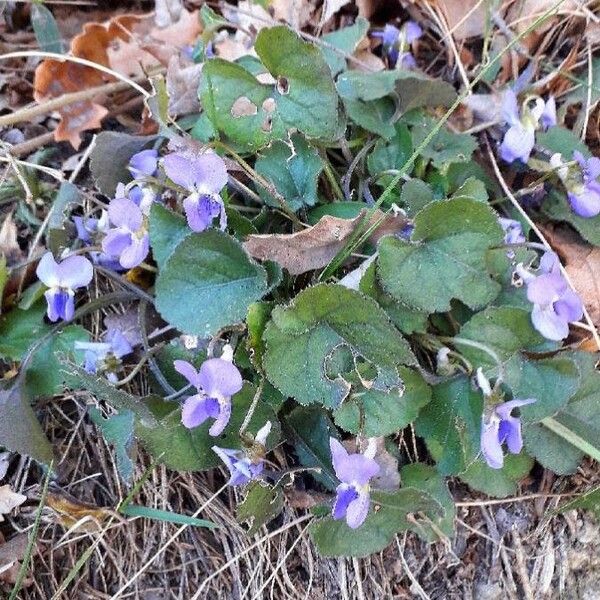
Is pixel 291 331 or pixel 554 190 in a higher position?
pixel 554 190

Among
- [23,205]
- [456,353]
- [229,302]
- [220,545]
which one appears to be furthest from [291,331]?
[23,205]

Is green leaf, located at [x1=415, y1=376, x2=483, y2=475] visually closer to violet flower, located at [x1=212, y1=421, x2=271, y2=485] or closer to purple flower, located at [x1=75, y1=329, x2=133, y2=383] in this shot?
violet flower, located at [x1=212, y1=421, x2=271, y2=485]

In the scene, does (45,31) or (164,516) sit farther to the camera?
(45,31)

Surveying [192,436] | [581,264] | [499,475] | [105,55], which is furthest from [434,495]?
[105,55]

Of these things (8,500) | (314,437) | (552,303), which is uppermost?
(552,303)

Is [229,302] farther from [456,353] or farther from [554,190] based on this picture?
[554,190]

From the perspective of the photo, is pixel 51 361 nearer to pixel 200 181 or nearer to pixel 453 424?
pixel 200 181

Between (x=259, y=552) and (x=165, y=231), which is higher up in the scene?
(x=165, y=231)
